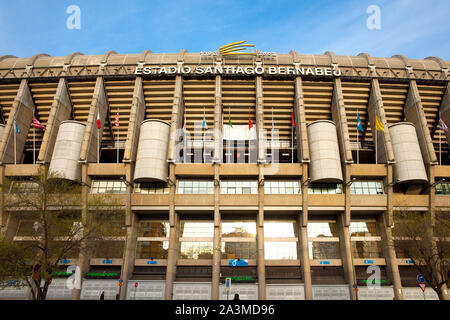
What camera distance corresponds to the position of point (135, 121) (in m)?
44.8

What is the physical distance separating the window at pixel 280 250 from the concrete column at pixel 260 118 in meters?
12.2

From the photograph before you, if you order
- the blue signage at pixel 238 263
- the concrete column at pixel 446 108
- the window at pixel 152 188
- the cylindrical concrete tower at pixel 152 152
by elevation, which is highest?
the concrete column at pixel 446 108

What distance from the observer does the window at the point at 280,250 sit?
139 ft

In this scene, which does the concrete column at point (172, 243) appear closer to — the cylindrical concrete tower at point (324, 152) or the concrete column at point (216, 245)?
the concrete column at point (216, 245)

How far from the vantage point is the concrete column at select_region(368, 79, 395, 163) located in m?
42.7

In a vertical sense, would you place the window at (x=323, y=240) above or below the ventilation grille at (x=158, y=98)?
below

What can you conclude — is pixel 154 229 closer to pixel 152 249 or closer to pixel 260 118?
pixel 152 249

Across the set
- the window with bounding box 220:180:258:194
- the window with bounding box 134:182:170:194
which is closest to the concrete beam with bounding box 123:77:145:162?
the window with bounding box 134:182:170:194

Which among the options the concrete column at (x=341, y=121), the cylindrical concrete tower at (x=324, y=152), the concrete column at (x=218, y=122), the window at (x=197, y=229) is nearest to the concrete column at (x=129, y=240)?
the window at (x=197, y=229)

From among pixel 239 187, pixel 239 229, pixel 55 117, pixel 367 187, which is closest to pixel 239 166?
pixel 239 187

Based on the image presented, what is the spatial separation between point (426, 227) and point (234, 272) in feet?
83.9

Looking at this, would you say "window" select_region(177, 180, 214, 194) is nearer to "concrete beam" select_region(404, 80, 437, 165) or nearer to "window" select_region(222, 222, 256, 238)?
"window" select_region(222, 222, 256, 238)

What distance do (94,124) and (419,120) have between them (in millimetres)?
48916
